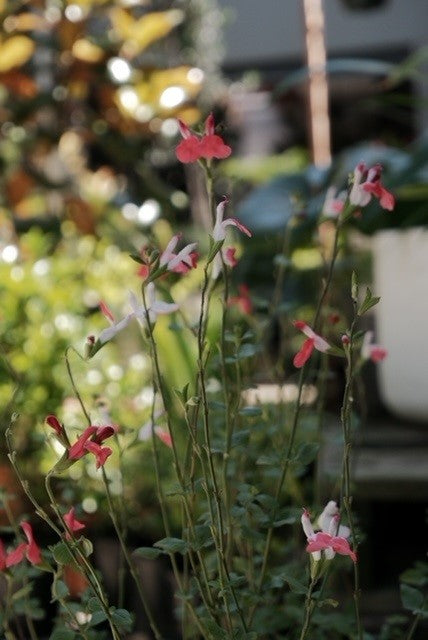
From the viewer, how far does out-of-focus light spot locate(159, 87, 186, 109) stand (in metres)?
2.44

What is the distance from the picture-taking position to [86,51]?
7.81 ft

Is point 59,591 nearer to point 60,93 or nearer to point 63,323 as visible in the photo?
point 63,323

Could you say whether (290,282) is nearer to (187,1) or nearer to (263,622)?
(263,622)

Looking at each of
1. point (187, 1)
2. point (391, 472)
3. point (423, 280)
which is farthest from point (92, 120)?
point (187, 1)

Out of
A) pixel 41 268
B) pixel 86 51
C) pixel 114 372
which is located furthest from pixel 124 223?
pixel 114 372

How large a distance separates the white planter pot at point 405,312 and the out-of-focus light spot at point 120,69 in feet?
2.43

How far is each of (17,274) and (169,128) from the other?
30.0 inches

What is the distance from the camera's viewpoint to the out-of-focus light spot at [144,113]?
8.16 ft

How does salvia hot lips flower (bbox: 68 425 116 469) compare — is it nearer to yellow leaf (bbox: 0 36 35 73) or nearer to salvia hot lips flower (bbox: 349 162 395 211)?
salvia hot lips flower (bbox: 349 162 395 211)

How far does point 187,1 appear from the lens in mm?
4629

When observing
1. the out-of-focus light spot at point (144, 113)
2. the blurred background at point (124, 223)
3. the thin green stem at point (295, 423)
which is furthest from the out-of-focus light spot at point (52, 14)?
the thin green stem at point (295, 423)

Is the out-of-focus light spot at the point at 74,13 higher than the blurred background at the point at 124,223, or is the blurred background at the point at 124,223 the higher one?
the out-of-focus light spot at the point at 74,13

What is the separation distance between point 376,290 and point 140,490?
520 mm

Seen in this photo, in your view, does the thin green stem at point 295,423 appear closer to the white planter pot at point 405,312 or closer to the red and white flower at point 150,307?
the red and white flower at point 150,307
